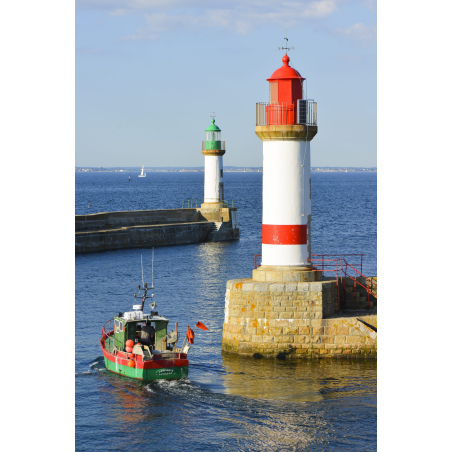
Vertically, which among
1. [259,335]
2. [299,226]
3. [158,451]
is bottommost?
[158,451]

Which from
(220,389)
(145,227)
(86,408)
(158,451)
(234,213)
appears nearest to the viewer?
(158,451)

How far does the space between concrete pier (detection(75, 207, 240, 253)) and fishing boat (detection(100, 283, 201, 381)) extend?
24333mm

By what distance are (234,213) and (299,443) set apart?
121 feet

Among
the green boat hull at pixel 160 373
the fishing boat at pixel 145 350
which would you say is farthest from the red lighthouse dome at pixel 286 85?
the green boat hull at pixel 160 373

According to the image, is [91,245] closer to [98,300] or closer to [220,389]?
[98,300]

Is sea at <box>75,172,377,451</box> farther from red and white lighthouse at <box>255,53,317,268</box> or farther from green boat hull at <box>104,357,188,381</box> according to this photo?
red and white lighthouse at <box>255,53,317,268</box>

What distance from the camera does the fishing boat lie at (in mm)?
16297

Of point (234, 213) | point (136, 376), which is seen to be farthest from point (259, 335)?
point (234, 213)

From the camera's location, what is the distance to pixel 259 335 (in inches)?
691

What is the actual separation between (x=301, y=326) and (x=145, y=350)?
3.95 meters

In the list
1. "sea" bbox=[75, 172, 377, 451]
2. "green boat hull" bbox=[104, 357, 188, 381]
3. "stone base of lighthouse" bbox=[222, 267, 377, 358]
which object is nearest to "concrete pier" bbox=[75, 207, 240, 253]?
"sea" bbox=[75, 172, 377, 451]

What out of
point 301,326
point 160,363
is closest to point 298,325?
point 301,326

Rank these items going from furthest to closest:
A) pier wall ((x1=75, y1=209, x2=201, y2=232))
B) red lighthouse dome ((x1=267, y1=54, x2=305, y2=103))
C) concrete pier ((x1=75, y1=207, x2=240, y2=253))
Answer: pier wall ((x1=75, y1=209, x2=201, y2=232)) → concrete pier ((x1=75, y1=207, x2=240, y2=253)) → red lighthouse dome ((x1=267, y1=54, x2=305, y2=103))

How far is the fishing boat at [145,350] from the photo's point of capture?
1630cm
